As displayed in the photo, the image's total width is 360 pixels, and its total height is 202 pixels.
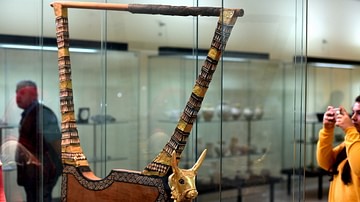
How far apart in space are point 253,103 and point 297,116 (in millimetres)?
1842

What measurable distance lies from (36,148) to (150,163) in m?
1.08

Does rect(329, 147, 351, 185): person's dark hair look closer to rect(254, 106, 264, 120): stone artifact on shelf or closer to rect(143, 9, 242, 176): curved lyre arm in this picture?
rect(143, 9, 242, 176): curved lyre arm

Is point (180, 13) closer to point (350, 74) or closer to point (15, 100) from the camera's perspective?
point (15, 100)

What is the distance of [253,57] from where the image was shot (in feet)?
9.93

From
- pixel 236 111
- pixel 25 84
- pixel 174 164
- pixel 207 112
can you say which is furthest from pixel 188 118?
pixel 236 111

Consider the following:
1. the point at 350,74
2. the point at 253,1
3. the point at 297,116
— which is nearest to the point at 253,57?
the point at 350,74

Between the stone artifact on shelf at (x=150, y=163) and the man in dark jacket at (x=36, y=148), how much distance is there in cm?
68

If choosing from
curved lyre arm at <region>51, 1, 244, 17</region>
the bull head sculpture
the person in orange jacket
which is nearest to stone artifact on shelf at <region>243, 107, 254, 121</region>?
the person in orange jacket

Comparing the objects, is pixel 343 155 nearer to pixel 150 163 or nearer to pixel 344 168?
pixel 344 168

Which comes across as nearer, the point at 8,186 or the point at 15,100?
the point at 8,186

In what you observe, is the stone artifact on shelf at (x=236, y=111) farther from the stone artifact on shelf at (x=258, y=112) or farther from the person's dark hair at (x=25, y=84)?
the person's dark hair at (x=25, y=84)

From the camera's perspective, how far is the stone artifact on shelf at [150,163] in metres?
1.10

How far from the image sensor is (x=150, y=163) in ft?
3.78

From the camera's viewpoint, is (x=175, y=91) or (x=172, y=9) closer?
(x=172, y=9)
